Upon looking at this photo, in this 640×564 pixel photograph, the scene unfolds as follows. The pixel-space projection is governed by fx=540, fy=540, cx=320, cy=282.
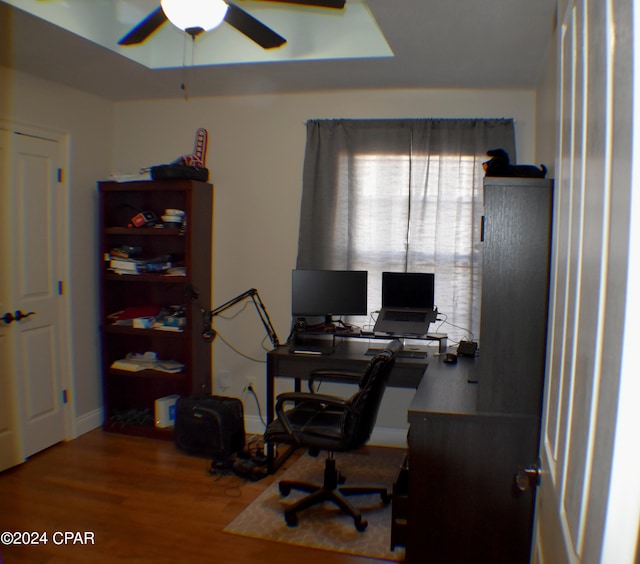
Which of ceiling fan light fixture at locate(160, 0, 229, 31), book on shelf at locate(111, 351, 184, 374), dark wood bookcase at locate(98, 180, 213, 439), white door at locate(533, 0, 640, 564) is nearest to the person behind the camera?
white door at locate(533, 0, 640, 564)

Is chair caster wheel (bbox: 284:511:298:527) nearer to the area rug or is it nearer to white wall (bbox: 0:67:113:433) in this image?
the area rug

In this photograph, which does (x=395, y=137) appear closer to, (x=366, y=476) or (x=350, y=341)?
(x=350, y=341)

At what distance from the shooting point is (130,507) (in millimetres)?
2977

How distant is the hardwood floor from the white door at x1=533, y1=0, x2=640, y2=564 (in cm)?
204

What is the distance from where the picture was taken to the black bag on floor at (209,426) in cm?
359

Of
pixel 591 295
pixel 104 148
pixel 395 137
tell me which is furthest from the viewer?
pixel 104 148

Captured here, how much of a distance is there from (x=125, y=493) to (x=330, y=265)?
194 cm

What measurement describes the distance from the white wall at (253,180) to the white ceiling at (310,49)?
155 mm

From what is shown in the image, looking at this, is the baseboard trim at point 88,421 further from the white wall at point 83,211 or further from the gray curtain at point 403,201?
the gray curtain at point 403,201

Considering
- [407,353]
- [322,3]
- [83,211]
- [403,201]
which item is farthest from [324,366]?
[83,211]

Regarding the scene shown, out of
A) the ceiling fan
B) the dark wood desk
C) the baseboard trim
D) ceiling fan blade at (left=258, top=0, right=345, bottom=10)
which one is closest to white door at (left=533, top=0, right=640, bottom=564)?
the dark wood desk

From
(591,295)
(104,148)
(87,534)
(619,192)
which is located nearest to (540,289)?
(591,295)

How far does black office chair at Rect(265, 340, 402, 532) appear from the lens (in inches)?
103

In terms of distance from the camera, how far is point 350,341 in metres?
3.88
